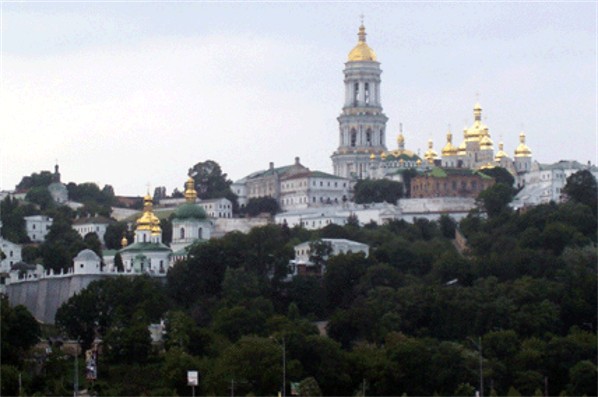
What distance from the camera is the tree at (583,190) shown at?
312 ft

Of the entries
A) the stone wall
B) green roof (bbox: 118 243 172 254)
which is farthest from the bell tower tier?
the stone wall

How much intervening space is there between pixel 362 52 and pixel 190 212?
2340cm

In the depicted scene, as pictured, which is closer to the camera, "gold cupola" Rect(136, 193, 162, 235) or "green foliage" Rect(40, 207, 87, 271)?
"green foliage" Rect(40, 207, 87, 271)

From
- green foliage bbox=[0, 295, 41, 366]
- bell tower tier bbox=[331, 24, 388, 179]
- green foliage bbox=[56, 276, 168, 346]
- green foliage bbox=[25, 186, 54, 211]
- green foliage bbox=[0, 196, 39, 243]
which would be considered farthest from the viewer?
bell tower tier bbox=[331, 24, 388, 179]

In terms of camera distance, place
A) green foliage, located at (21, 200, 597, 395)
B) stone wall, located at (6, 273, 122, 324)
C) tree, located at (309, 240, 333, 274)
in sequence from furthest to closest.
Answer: tree, located at (309, 240, 333, 274) → stone wall, located at (6, 273, 122, 324) → green foliage, located at (21, 200, 597, 395)

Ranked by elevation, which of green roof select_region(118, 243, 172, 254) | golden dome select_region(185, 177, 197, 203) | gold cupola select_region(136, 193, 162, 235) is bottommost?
green roof select_region(118, 243, 172, 254)

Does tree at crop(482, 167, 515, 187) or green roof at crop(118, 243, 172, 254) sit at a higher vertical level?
tree at crop(482, 167, 515, 187)

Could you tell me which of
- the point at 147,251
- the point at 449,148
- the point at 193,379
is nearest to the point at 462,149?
the point at 449,148

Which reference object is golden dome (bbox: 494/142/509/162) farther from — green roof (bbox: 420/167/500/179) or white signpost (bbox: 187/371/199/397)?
white signpost (bbox: 187/371/199/397)

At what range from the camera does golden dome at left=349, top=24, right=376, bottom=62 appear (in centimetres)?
11938

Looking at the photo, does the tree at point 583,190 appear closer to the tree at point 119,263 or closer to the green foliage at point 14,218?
the tree at point 119,263

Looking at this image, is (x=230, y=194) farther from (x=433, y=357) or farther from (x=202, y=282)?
(x=433, y=357)

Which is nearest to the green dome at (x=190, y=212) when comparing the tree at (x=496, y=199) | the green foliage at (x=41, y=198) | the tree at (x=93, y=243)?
the tree at (x=93, y=243)

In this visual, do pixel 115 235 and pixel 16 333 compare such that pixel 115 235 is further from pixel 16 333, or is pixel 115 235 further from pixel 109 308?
pixel 16 333
